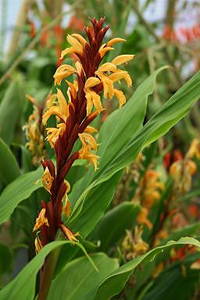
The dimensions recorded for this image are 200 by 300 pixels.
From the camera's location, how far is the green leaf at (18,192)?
0.69m

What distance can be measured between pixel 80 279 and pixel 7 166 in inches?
8.8

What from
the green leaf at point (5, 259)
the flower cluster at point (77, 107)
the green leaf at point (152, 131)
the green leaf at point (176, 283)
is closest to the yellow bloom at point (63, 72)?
the flower cluster at point (77, 107)

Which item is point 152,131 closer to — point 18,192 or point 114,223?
point 18,192

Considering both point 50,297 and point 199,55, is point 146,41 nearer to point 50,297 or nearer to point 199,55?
point 199,55

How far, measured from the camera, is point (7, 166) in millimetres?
897

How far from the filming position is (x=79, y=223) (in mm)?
720

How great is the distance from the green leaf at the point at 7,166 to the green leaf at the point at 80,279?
182 millimetres

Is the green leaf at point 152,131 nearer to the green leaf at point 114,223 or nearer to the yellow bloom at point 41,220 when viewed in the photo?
the yellow bloom at point 41,220

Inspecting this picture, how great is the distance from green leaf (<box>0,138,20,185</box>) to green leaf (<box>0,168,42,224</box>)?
4.2 inches

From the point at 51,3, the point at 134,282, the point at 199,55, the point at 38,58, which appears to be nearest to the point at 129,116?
the point at 134,282

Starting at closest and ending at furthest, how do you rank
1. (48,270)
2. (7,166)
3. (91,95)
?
→ 1. (91,95)
2. (48,270)
3. (7,166)

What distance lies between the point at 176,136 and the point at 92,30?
1535mm

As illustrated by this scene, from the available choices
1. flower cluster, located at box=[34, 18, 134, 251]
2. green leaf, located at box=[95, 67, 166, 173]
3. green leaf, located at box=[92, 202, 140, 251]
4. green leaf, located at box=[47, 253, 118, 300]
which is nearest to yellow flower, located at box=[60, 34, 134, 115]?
flower cluster, located at box=[34, 18, 134, 251]

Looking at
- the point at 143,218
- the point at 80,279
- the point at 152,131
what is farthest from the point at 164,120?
the point at 143,218
